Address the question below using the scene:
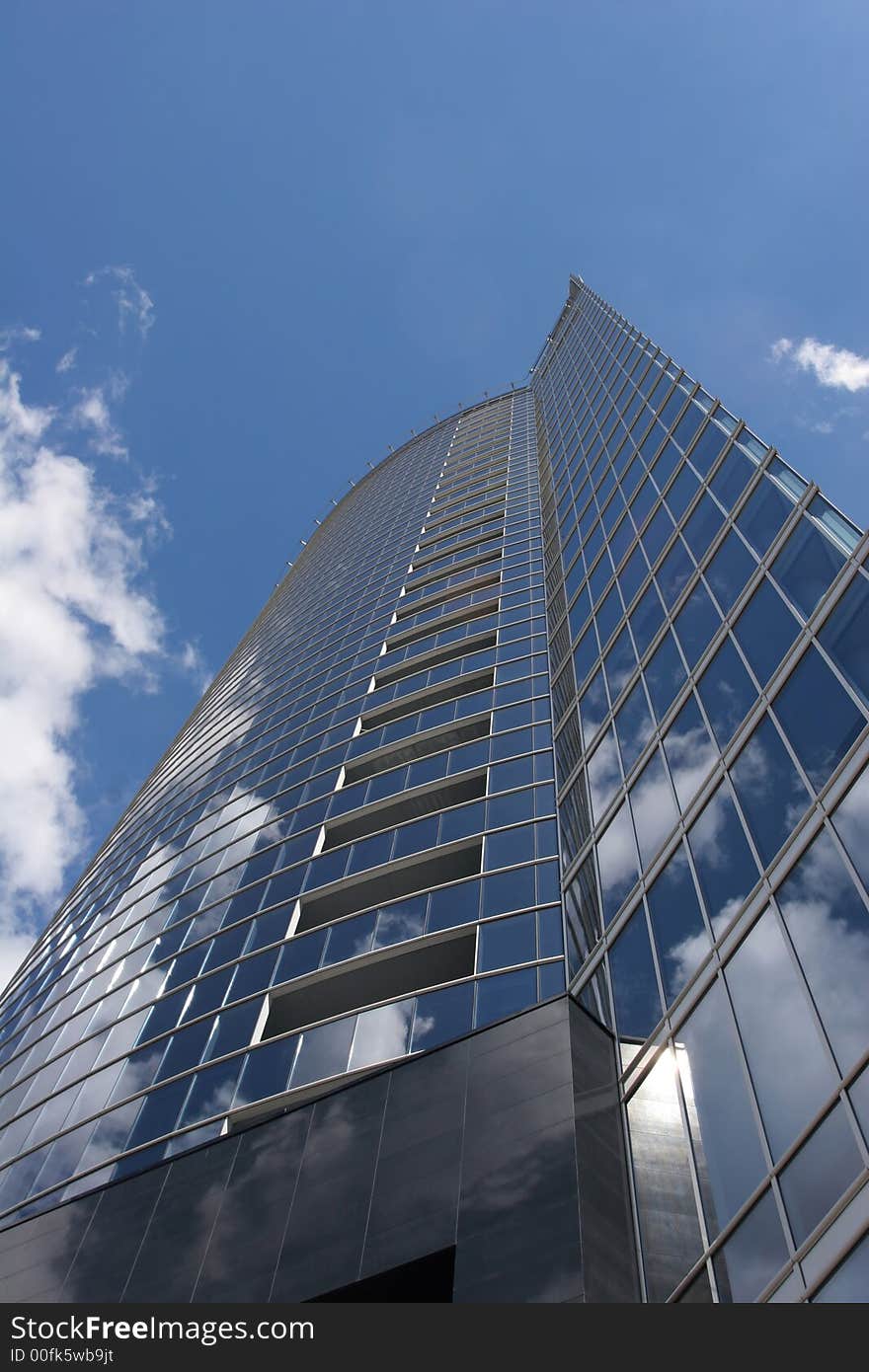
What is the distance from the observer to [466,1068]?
57.7 ft

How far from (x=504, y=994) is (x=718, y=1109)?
267 inches

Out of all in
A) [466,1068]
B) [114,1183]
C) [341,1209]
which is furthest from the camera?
[114,1183]

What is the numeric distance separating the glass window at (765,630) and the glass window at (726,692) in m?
0.30

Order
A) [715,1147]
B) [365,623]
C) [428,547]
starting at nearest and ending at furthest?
[715,1147] < [365,623] < [428,547]

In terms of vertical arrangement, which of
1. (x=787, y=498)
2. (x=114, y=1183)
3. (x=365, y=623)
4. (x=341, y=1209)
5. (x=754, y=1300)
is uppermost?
(x=365, y=623)

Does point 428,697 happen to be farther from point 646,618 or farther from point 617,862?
point 617,862

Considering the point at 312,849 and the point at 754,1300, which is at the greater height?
the point at 312,849

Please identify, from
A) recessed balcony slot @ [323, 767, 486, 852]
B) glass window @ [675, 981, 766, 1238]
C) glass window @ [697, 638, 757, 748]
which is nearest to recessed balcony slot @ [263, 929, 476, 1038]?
recessed balcony slot @ [323, 767, 486, 852]

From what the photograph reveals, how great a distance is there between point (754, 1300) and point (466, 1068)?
22.8ft

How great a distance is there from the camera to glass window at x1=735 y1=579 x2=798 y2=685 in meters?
17.7

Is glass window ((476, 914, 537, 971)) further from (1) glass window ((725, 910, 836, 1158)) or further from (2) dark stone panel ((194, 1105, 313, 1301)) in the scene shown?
(1) glass window ((725, 910, 836, 1158))

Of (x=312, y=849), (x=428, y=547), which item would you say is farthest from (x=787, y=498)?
(x=428, y=547)

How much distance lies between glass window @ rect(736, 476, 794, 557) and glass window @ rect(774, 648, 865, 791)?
463 centimetres

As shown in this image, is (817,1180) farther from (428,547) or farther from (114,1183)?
(428,547)
